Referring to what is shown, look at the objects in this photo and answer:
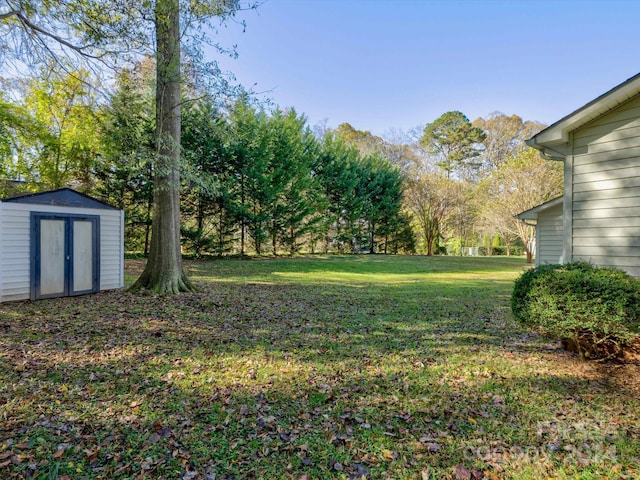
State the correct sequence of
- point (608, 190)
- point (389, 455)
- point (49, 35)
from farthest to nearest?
point (49, 35) < point (608, 190) < point (389, 455)

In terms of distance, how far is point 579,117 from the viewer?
413cm

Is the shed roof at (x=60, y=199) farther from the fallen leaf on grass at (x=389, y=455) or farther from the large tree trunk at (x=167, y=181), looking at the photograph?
the fallen leaf on grass at (x=389, y=455)

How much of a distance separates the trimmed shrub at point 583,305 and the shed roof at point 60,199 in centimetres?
853

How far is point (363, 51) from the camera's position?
670 inches

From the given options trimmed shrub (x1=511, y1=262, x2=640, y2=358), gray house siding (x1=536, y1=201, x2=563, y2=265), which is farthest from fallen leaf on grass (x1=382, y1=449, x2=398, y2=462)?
gray house siding (x1=536, y1=201, x2=563, y2=265)

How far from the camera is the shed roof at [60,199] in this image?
6.63 metres

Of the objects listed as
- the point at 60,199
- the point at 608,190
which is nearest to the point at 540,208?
the point at 608,190

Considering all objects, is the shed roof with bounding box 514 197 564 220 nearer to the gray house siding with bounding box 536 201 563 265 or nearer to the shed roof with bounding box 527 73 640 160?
the gray house siding with bounding box 536 201 563 265

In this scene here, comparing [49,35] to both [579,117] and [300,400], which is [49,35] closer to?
[300,400]

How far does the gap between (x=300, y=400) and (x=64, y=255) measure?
6.86 m

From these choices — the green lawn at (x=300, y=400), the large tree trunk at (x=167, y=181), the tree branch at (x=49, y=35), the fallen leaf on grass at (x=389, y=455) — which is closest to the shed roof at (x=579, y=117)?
the green lawn at (x=300, y=400)

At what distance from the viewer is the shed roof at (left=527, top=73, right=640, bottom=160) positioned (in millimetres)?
3787

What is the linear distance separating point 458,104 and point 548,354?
33.7 m

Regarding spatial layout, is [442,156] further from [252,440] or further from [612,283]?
[252,440]
